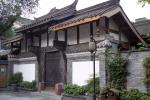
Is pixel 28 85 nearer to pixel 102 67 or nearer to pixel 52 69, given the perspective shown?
pixel 52 69

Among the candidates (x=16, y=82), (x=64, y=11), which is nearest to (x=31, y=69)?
(x=16, y=82)

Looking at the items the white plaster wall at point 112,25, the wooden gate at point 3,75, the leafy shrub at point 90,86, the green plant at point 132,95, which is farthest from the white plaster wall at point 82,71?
the wooden gate at point 3,75

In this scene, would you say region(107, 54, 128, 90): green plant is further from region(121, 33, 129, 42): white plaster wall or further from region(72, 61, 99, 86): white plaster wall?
region(121, 33, 129, 42): white plaster wall

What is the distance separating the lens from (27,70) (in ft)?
A: 66.0

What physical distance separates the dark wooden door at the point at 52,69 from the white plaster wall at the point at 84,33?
2.60m

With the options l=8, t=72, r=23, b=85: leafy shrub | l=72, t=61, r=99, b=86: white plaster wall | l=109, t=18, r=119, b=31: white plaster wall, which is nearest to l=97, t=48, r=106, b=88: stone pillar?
l=72, t=61, r=99, b=86: white plaster wall

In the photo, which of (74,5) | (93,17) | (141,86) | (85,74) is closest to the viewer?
(141,86)

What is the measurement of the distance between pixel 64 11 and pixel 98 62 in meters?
5.72

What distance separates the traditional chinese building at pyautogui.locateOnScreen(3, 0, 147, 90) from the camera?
45.3 ft

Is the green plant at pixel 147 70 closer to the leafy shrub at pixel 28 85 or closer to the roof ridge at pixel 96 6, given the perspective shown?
the roof ridge at pixel 96 6

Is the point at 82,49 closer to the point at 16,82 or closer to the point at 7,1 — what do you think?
the point at 7,1

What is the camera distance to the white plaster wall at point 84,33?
48.4ft

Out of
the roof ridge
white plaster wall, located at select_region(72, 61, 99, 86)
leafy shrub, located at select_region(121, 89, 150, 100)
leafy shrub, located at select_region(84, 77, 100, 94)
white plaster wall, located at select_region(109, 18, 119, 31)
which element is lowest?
leafy shrub, located at select_region(121, 89, 150, 100)

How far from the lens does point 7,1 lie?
1453 centimetres
